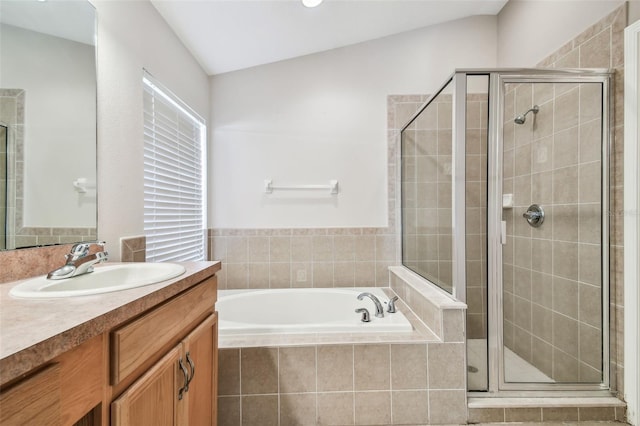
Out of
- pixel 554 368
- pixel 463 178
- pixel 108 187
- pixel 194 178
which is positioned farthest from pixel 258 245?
pixel 554 368

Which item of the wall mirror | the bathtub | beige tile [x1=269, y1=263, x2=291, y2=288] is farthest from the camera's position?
beige tile [x1=269, y1=263, x2=291, y2=288]

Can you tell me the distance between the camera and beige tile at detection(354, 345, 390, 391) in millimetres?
1361

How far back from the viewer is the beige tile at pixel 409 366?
53.7 inches

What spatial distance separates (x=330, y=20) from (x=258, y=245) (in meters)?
1.83

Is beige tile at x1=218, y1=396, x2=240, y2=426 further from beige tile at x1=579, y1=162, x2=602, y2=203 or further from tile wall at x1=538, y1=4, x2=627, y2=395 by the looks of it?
beige tile at x1=579, y1=162, x2=602, y2=203

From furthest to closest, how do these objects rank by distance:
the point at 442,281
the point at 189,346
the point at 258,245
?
the point at 258,245 < the point at 442,281 < the point at 189,346

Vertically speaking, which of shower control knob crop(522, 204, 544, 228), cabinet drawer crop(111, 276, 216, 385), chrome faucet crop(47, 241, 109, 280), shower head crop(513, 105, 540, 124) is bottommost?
cabinet drawer crop(111, 276, 216, 385)

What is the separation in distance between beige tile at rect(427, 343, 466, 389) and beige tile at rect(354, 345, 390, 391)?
0.74 ft

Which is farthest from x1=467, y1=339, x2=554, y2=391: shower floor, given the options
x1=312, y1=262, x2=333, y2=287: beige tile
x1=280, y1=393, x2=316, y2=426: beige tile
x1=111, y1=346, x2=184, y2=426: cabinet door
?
x1=111, y1=346, x2=184, y2=426: cabinet door

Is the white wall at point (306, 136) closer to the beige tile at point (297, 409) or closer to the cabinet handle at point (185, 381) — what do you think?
the beige tile at point (297, 409)

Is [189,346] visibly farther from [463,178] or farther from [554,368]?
[554,368]

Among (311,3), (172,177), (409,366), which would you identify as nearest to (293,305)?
(409,366)

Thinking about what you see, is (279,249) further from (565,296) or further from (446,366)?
(565,296)

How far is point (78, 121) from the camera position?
1.07m
